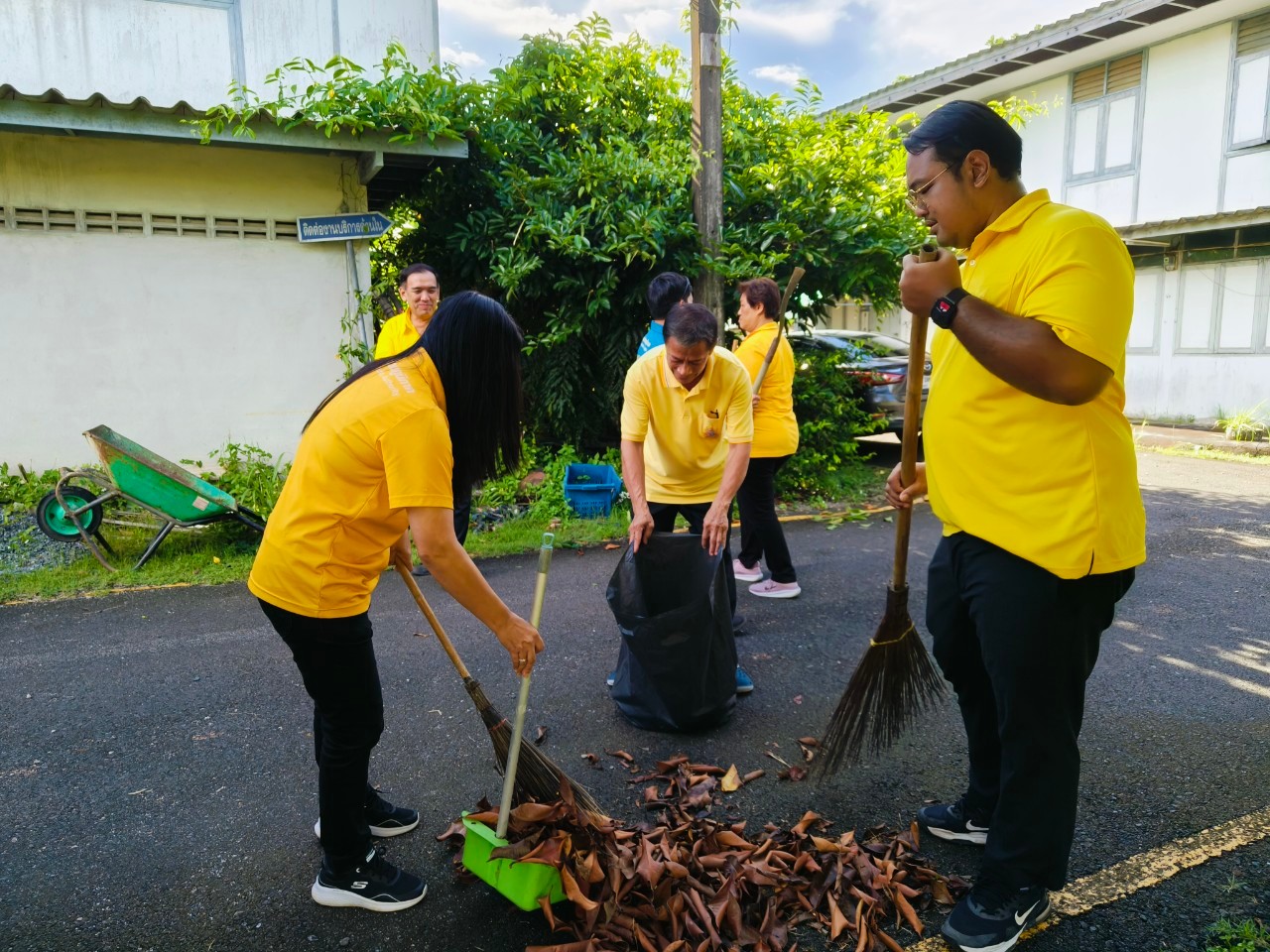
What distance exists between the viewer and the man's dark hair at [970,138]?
2.05 metres

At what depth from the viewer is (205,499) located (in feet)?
17.8

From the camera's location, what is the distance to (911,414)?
245 cm

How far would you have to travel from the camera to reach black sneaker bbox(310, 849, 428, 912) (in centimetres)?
240

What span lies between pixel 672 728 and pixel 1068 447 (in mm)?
2020

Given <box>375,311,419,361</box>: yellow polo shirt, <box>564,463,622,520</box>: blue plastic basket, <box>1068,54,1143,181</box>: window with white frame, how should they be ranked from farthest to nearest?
<box>1068,54,1143,181</box>: window with white frame
<box>564,463,622,520</box>: blue plastic basket
<box>375,311,419,361</box>: yellow polo shirt

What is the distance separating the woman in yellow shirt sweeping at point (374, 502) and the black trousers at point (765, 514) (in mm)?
2700

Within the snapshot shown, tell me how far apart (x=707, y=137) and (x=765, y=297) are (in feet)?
8.86

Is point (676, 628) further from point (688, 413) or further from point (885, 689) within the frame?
point (688, 413)

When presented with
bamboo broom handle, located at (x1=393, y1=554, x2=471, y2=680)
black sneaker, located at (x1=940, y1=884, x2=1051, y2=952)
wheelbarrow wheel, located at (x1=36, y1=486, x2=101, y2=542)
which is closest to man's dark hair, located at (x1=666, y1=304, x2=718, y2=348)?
bamboo broom handle, located at (x1=393, y1=554, x2=471, y2=680)

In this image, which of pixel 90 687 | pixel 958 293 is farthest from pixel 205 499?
pixel 958 293

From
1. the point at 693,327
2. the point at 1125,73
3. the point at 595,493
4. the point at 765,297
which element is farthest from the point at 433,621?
the point at 1125,73

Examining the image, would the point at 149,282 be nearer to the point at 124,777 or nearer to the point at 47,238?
the point at 47,238

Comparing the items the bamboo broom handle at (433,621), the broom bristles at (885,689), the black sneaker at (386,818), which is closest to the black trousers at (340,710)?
the bamboo broom handle at (433,621)

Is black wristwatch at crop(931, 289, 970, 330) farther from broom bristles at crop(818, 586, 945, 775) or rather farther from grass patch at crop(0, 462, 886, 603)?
grass patch at crop(0, 462, 886, 603)
